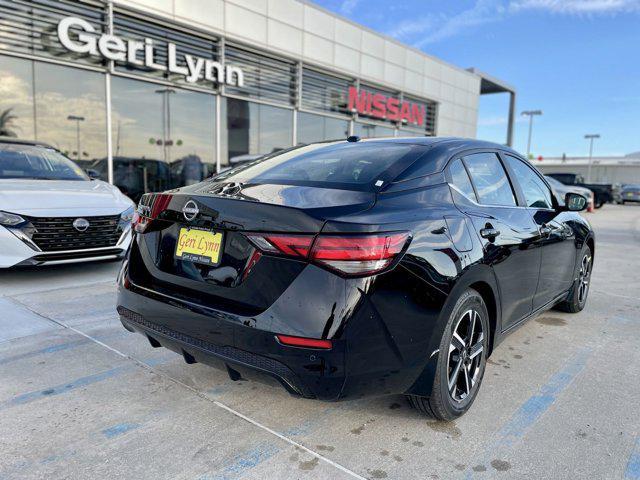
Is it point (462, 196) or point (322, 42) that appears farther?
point (322, 42)

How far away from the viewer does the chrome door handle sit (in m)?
2.73

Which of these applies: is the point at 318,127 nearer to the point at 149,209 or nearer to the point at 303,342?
the point at 149,209

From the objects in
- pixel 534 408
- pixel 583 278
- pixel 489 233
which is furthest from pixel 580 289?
pixel 489 233

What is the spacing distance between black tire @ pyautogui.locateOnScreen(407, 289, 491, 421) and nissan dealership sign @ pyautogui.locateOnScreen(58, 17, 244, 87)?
1050 cm

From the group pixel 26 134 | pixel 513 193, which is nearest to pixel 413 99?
pixel 26 134

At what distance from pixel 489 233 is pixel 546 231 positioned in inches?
42.3

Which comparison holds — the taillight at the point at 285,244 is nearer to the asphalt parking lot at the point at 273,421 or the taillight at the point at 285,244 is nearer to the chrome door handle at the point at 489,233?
the asphalt parking lot at the point at 273,421

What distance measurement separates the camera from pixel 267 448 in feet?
7.60

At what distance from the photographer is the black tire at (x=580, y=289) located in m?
4.57

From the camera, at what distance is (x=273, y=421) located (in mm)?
2568

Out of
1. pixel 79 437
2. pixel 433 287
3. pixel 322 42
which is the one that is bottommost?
pixel 79 437

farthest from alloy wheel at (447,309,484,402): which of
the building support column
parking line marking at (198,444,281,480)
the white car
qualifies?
the building support column

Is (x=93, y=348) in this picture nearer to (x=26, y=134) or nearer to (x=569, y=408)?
(x=569, y=408)

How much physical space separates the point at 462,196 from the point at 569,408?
4.49 feet
